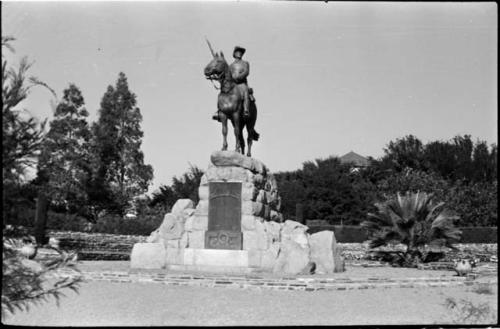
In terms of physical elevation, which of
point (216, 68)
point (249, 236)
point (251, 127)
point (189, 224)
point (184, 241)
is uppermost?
point (216, 68)

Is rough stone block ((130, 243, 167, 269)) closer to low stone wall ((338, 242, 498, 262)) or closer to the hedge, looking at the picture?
low stone wall ((338, 242, 498, 262))

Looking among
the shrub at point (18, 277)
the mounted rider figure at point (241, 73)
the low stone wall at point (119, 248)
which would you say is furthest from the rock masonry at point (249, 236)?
the shrub at point (18, 277)

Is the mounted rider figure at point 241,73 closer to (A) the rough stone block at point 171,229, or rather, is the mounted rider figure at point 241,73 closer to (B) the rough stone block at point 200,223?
(B) the rough stone block at point 200,223

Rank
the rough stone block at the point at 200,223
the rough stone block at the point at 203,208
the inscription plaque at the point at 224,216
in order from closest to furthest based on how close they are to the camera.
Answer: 1. the inscription plaque at the point at 224,216
2. the rough stone block at the point at 200,223
3. the rough stone block at the point at 203,208

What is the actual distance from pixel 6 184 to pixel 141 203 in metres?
33.9

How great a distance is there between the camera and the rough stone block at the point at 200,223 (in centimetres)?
1420

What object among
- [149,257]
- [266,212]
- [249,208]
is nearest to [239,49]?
[249,208]

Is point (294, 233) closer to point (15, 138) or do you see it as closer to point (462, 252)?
point (15, 138)

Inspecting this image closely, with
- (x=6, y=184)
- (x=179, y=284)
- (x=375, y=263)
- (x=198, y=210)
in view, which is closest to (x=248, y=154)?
(x=198, y=210)

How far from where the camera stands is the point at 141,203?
1511 inches

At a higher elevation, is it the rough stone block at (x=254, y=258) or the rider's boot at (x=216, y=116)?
the rider's boot at (x=216, y=116)

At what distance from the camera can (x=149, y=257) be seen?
551 inches

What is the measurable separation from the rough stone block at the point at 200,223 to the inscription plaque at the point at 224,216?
0.15 m

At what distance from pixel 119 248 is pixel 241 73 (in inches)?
537
